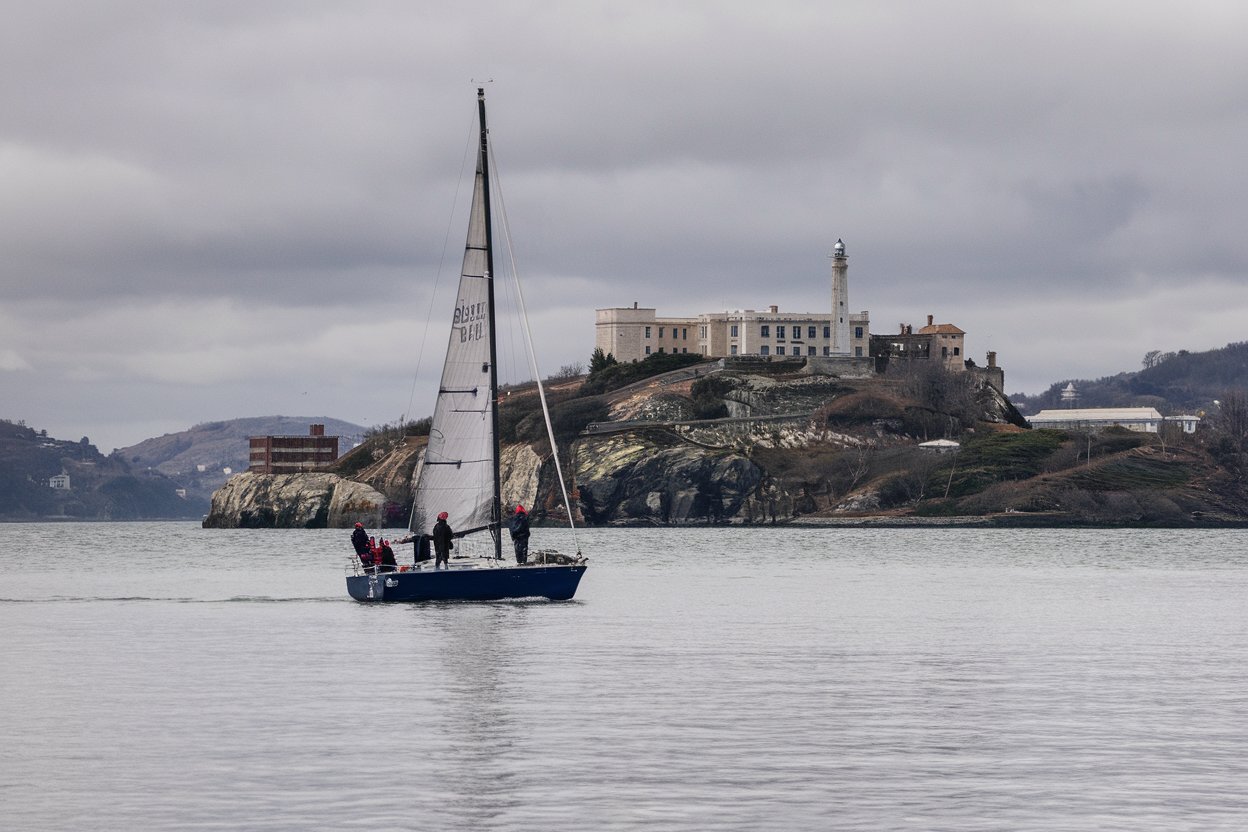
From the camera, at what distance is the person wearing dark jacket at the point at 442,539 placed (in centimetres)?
5828

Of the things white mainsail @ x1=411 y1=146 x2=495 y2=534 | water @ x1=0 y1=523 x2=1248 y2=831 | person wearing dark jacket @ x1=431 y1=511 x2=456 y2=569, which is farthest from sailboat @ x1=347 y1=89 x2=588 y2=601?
water @ x1=0 y1=523 x2=1248 y2=831

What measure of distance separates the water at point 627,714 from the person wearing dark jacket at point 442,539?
190cm

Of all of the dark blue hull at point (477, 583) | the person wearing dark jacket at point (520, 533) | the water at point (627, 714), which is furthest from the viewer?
the dark blue hull at point (477, 583)

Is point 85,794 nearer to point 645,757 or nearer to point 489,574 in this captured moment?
point 645,757

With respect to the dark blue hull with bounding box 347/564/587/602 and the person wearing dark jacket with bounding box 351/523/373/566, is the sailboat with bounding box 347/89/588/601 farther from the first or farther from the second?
the person wearing dark jacket with bounding box 351/523/373/566

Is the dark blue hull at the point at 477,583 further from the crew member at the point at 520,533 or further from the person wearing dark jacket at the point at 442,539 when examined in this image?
the crew member at the point at 520,533

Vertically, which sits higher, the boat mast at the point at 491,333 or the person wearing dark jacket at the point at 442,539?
the boat mast at the point at 491,333

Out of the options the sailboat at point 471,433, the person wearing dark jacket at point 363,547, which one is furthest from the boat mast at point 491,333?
the person wearing dark jacket at point 363,547

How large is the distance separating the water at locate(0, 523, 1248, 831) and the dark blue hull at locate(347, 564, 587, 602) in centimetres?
88

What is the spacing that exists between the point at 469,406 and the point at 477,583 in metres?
5.93

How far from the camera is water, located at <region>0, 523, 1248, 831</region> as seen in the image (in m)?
23.6

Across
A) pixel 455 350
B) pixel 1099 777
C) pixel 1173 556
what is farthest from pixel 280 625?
pixel 1173 556

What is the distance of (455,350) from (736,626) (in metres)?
13.2

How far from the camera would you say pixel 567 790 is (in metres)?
24.8
